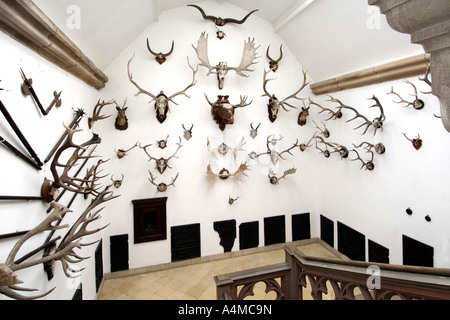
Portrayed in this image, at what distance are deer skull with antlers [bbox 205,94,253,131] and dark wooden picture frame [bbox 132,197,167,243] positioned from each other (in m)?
1.54

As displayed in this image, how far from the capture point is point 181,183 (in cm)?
373

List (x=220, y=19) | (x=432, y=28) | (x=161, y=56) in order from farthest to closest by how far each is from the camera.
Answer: (x=220, y=19) < (x=161, y=56) < (x=432, y=28)

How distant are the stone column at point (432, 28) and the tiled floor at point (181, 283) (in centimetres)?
294

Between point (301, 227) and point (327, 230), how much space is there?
1.52 feet

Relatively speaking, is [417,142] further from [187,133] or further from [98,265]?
[98,265]

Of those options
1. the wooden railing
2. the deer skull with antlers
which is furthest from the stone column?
the deer skull with antlers

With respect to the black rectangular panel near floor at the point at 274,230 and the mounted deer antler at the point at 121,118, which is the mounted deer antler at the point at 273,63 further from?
the black rectangular panel near floor at the point at 274,230

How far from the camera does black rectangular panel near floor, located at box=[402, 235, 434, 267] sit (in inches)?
102

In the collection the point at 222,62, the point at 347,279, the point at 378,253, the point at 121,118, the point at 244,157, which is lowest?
the point at 378,253

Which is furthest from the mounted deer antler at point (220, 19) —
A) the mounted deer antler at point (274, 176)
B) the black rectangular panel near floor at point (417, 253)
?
the black rectangular panel near floor at point (417, 253)

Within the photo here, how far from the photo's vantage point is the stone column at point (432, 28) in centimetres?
84

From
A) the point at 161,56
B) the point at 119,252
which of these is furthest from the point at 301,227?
the point at 161,56

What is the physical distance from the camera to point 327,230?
4.30 meters

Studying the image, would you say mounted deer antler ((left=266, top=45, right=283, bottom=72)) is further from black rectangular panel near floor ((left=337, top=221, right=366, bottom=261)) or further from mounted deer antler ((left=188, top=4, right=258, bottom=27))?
black rectangular panel near floor ((left=337, top=221, right=366, bottom=261))
